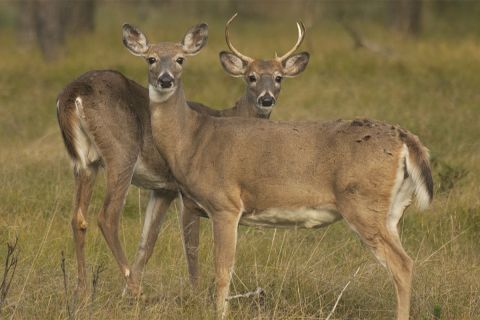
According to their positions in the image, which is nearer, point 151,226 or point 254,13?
point 151,226

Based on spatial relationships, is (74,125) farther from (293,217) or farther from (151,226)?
(293,217)

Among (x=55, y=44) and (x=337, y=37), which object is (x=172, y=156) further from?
(x=337, y=37)

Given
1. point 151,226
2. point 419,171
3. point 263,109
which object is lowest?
point 151,226

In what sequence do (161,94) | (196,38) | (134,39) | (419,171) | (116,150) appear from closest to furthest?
1. (419,171)
2. (161,94)
3. (116,150)
4. (134,39)
5. (196,38)

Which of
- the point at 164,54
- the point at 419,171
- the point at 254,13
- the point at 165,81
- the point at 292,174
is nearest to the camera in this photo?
the point at 419,171

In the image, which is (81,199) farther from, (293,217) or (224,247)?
(293,217)

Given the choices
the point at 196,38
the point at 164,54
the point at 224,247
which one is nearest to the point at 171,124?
the point at 164,54

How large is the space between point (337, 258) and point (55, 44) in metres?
10.3

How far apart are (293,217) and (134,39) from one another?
70.5 inches

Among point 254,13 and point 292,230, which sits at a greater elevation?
point 292,230

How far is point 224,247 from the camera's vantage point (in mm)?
6332

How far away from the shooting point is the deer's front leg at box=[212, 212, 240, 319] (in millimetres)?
6277

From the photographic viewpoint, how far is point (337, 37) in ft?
62.7

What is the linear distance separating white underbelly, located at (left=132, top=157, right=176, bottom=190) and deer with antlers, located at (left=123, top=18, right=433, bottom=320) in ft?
1.80
